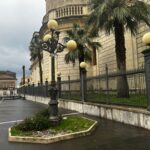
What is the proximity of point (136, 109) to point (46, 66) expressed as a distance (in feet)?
157

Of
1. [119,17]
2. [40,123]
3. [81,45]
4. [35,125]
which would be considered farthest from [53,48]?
[81,45]

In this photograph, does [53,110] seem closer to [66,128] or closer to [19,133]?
[66,128]

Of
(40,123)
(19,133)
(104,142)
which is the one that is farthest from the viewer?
(40,123)

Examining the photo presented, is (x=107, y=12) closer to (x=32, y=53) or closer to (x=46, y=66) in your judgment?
(x=46, y=66)

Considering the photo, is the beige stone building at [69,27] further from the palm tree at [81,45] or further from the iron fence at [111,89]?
the iron fence at [111,89]

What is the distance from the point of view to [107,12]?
22.6 metres

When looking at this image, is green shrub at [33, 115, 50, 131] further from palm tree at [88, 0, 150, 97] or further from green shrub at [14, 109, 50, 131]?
palm tree at [88, 0, 150, 97]

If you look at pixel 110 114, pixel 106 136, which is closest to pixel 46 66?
pixel 110 114

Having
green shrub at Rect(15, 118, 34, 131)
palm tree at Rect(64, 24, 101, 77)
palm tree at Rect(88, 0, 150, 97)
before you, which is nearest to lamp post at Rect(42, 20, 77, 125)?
green shrub at Rect(15, 118, 34, 131)

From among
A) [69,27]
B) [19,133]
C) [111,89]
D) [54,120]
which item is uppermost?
[69,27]

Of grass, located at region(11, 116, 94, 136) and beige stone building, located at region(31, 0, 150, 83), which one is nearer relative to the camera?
grass, located at region(11, 116, 94, 136)

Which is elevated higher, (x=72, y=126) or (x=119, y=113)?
(x=119, y=113)

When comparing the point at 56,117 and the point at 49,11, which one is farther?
the point at 49,11

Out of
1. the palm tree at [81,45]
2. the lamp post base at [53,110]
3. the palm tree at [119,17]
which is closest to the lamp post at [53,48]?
the lamp post base at [53,110]
